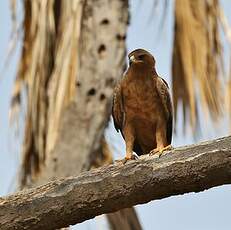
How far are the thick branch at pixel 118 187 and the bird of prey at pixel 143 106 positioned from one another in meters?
0.85

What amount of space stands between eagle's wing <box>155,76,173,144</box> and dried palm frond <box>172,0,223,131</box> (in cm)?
156

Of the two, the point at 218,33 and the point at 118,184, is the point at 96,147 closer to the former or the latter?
the point at 218,33

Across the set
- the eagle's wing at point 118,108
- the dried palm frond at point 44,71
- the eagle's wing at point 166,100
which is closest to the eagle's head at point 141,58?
the eagle's wing at point 166,100

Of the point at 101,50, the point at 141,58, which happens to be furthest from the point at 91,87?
the point at 141,58

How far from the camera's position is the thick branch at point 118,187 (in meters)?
3.57

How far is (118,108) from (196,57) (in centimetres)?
189

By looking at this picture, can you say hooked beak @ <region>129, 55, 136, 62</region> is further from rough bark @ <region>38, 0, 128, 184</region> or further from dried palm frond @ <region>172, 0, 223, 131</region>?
dried palm frond @ <region>172, 0, 223, 131</region>

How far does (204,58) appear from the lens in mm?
6746

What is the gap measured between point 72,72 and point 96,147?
1.69 feet

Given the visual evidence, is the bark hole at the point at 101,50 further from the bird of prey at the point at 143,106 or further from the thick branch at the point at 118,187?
the thick branch at the point at 118,187

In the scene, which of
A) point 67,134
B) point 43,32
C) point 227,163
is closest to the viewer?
point 227,163

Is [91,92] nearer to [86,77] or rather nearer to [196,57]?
[86,77]

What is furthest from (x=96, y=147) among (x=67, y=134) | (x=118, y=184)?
(x=118, y=184)

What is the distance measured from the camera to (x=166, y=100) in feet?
15.8
